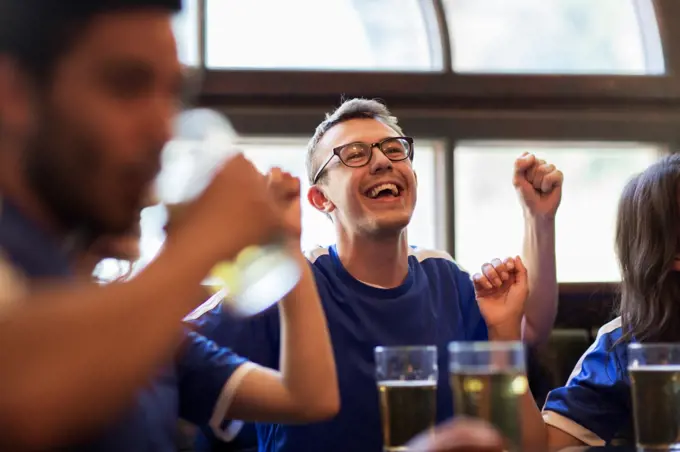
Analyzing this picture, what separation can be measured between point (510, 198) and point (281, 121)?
0.93 m

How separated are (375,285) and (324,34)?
1526 millimetres

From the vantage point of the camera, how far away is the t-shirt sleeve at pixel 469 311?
6.36 ft

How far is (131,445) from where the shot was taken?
0.84 meters

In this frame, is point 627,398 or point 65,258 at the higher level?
point 65,258

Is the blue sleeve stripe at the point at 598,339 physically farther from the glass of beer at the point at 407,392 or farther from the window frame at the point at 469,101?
the window frame at the point at 469,101

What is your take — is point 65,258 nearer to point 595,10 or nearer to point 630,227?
point 630,227

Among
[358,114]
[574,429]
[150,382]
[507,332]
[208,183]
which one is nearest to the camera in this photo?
[208,183]

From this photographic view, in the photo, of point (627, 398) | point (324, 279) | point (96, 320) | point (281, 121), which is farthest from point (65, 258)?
point (281, 121)

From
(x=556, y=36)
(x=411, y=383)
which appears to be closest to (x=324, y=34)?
(x=556, y=36)

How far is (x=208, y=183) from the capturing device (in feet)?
2.51

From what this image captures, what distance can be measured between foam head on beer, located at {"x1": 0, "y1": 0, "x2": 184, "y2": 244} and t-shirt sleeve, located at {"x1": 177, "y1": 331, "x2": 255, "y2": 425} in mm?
668

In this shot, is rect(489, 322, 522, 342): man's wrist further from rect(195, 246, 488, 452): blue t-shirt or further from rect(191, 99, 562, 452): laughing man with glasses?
rect(195, 246, 488, 452): blue t-shirt

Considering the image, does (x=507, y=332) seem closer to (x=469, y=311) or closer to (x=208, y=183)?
(x=469, y=311)

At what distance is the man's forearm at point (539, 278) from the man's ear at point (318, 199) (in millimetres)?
532
